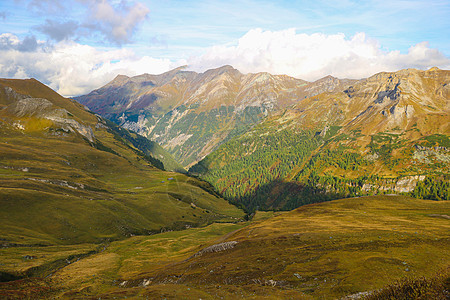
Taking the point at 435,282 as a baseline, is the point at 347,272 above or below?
below

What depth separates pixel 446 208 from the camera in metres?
89.5

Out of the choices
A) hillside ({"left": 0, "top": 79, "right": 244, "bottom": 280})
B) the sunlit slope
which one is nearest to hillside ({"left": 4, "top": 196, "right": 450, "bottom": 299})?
the sunlit slope

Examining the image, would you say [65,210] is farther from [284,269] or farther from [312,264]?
[312,264]

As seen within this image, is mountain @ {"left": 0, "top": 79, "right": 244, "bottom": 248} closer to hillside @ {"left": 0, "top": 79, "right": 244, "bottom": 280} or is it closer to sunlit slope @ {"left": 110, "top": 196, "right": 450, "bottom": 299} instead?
hillside @ {"left": 0, "top": 79, "right": 244, "bottom": 280}

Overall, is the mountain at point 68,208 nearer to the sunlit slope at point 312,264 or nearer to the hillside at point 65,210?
the hillside at point 65,210

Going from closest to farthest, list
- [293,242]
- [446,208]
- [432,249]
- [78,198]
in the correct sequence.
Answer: [432,249]
[293,242]
[446,208]
[78,198]

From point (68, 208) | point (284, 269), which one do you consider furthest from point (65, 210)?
point (284, 269)

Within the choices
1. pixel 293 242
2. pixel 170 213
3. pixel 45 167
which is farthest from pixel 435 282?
pixel 45 167

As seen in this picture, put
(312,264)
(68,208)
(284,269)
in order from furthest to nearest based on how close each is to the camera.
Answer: (68,208)
(284,269)
(312,264)

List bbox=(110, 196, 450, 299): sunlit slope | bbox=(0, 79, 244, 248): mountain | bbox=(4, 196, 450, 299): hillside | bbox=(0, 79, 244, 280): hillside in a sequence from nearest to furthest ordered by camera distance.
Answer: bbox=(110, 196, 450, 299): sunlit slope
bbox=(4, 196, 450, 299): hillside
bbox=(0, 79, 244, 280): hillside
bbox=(0, 79, 244, 248): mountain

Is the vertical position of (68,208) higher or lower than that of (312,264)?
lower

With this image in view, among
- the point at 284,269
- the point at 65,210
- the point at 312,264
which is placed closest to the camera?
the point at 312,264

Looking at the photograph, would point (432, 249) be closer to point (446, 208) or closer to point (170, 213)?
point (446, 208)

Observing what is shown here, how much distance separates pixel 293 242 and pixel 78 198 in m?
111
